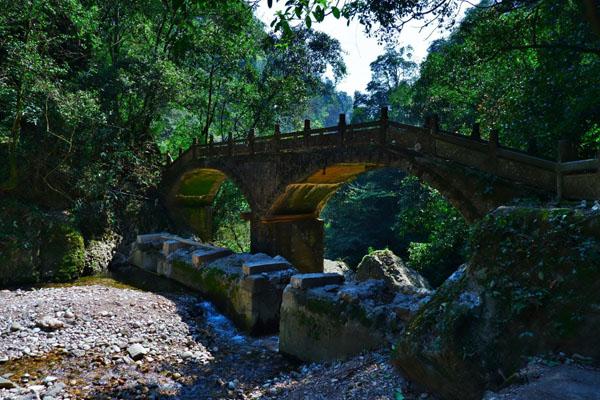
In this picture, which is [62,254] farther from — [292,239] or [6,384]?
[6,384]

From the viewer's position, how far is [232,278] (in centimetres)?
1159

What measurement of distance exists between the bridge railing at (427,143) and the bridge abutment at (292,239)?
2.64m

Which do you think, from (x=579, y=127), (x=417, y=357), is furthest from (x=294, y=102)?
(x=417, y=357)

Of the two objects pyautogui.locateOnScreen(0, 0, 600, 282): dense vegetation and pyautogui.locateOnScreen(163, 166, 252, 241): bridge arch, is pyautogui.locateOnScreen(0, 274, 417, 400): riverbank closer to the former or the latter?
pyautogui.locateOnScreen(0, 0, 600, 282): dense vegetation

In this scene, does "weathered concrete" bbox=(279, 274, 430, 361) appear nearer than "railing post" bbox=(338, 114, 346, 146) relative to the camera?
Yes

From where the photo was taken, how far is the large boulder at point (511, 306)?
3588 millimetres

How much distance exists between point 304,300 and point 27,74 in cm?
1034

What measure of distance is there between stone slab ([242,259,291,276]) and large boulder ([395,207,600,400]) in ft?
21.8

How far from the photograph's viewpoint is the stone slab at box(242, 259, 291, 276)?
10906 mm

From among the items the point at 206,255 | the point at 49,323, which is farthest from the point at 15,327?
the point at 206,255

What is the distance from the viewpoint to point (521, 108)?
1087 centimetres

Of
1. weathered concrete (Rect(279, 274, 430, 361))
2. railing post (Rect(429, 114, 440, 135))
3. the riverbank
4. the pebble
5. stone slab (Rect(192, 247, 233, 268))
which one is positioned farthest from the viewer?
stone slab (Rect(192, 247, 233, 268))

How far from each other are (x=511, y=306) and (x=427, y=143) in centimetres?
672

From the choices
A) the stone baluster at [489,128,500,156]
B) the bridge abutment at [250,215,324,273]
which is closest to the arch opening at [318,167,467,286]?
the bridge abutment at [250,215,324,273]
